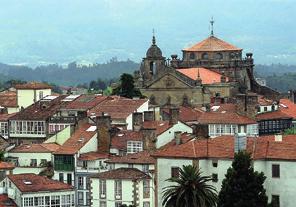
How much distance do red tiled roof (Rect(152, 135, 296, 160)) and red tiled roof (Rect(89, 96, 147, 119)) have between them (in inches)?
1334

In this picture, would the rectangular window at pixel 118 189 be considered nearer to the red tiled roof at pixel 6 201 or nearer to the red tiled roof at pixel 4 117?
the red tiled roof at pixel 6 201

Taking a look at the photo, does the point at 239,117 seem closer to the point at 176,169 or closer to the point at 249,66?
the point at 176,169

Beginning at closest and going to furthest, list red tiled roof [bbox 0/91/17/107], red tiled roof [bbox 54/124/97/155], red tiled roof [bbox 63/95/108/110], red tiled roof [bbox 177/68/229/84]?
red tiled roof [bbox 54/124/97/155], red tiled roof [bbox 63/95/108/110], red tiled roof [bbox 0/91/17/107], red tiled roof [bbox 177/68/229/84]

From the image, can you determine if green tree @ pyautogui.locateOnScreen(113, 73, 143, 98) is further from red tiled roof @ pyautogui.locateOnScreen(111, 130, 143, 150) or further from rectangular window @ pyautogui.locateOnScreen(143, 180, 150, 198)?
rectangular window @ pyautogui.locateOnScreen(143, 180, 150, 198)

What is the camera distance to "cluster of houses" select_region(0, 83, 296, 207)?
7006 centimetres

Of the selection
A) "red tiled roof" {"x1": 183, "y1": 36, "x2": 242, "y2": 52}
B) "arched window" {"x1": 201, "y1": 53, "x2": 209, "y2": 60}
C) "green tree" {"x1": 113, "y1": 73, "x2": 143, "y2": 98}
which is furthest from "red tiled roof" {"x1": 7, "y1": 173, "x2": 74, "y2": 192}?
"red tiled roof" {"x1": 183, "y1": 36, "x2": 242, "y2": 52}

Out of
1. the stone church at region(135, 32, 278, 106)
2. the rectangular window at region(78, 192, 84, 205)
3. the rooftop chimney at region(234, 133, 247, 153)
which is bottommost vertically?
the rectangular window at region(78, 192, 84, 205)

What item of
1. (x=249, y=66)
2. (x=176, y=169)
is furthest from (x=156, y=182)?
(x=249, y=66)

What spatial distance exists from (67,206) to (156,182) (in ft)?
39.8

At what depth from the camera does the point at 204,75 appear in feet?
462

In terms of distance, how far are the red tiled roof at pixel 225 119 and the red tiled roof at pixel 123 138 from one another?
38.5 feet

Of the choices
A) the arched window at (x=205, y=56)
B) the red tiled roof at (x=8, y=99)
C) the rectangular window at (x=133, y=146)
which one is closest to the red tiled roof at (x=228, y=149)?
the rectangular window at (x=133, y=146)

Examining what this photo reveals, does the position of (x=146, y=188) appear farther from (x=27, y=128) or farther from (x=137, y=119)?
(x=27, y=128)

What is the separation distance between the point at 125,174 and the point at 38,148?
58.9 ft
